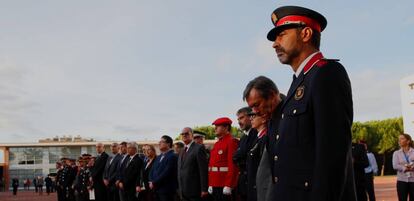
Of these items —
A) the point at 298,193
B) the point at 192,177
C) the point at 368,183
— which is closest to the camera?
the point at 298,193

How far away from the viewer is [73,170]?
17297 mm

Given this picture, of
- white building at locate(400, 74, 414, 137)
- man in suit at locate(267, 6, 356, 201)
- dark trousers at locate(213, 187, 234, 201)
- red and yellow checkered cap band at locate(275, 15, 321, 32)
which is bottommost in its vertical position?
dark trousers at locate(213, 187, 234, 201)

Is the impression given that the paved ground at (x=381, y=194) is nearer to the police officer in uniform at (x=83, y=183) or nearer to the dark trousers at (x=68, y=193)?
the police officer in uniform at (x=83, y=183)

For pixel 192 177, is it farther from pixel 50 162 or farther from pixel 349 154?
pixel 50 162

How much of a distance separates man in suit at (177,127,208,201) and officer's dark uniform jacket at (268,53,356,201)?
19.9 ft

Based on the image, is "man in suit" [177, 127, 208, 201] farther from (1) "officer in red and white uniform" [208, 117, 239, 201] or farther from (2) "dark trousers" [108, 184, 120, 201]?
(2) "dark trousers" [108, 184, 120, 201]

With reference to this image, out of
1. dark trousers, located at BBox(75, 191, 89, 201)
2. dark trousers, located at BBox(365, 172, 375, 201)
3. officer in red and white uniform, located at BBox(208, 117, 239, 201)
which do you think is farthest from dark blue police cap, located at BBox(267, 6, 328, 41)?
dark trousers, located at BBox(75, 191, 89, 201)

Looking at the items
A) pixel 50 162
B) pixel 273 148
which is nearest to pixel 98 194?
pixel 273 148

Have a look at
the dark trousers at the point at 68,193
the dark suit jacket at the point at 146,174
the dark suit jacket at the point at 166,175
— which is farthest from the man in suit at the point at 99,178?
the dark suit jacket at the point at 166,175

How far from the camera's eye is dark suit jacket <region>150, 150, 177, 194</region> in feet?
34.0

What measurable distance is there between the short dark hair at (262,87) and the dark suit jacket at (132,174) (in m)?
8.01

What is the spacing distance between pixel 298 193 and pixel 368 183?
34.3ft

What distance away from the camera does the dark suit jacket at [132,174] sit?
11914 millimetres

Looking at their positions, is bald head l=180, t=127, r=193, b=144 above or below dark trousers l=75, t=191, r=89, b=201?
above
